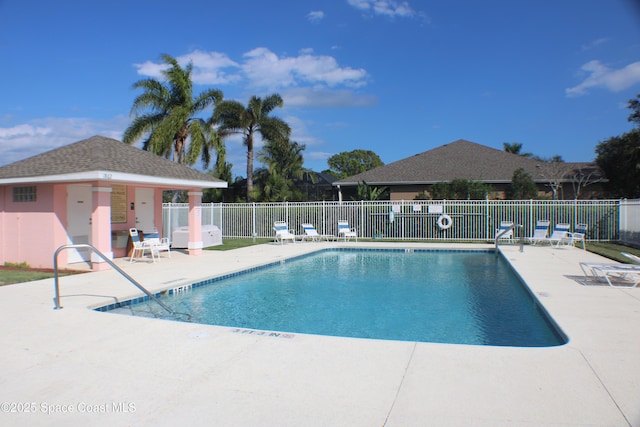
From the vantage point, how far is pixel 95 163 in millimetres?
11117

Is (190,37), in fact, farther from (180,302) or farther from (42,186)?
(180,302)

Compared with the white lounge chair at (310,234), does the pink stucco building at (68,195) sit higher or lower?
higher

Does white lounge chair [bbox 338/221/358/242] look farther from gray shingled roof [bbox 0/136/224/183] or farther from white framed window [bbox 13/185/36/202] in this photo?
white framed window [bbox 13/185/36/202]

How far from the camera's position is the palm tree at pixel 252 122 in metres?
28.5

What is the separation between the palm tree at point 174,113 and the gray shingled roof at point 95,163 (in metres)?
10.7

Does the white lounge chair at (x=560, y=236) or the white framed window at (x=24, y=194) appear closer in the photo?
the white framed window at (x=24, y=194)

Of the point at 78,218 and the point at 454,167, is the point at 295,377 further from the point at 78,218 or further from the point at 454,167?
the point at 454,167

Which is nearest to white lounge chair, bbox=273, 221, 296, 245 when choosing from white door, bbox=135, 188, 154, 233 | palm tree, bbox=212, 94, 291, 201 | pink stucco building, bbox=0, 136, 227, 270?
white door, bbox=135, 188, 154, 233

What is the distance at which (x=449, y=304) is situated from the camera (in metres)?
8.76

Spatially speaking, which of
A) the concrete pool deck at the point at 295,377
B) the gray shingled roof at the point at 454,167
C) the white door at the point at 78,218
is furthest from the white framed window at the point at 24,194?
the gray shingled roof at the point at 454,167

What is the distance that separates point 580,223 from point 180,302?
17.8 m

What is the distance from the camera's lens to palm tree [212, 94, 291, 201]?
28.5m

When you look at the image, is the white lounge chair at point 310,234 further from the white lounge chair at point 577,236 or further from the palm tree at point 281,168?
the white lounge chair at point 577,236

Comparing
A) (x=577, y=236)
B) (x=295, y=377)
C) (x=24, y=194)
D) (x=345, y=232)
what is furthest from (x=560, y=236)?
(x=24, y=194)
